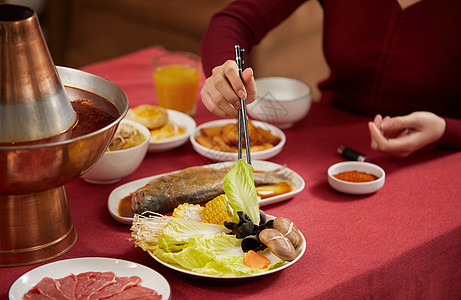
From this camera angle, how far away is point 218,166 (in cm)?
158

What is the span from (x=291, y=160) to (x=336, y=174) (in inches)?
7.0

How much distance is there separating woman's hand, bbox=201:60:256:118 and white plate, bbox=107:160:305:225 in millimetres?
194

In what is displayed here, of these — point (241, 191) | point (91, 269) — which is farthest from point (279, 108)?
point (91, 269)

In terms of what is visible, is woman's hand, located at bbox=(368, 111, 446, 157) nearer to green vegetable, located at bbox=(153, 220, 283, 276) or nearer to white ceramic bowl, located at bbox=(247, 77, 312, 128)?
white ceramic bowl, located at bbox=(247, 77, 312, 128)

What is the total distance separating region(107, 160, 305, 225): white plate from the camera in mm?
1357

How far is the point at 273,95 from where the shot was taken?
2096 millimetres

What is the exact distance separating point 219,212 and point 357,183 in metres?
0.43

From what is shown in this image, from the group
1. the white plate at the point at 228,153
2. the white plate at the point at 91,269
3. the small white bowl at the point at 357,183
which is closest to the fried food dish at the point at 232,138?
the white plate at the point at 228,153

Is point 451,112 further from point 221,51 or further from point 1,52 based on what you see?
point 1,52

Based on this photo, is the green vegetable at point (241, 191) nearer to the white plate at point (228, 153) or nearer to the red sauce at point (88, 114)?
the red sauce at point (88, 114)

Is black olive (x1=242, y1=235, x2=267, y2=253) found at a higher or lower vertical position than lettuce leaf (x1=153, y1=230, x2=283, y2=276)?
higher

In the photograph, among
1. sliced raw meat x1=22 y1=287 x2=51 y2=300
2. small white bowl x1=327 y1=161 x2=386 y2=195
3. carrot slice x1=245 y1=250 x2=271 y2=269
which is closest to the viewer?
sliced raw meat x1=22 y1=287 x2=51 y2=300

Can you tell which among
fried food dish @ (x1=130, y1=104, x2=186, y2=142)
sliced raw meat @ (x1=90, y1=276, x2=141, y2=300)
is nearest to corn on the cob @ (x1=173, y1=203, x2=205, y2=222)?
sliced raw meat @ (x1=90, y1=276, x2=141, y2=300)

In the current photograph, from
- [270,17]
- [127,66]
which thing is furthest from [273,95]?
[127,66]
